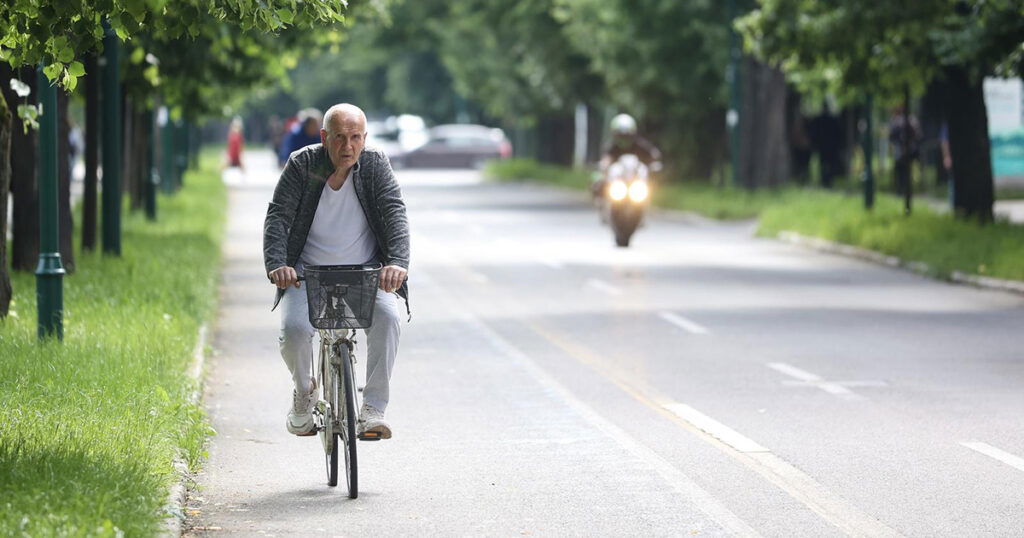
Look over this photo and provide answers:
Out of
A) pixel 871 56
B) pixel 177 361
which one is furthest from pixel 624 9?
pixel 177 361

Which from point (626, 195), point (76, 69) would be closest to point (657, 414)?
point (76, 69)

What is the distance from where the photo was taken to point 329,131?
8.34 metres

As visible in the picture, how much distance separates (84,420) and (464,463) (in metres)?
1.70

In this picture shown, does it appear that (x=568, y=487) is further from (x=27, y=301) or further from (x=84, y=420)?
(x=27, y=301)

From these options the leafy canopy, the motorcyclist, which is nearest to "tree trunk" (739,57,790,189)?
the motorcyclist

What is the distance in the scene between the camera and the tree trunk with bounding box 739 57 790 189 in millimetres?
36031

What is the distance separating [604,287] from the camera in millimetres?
19953

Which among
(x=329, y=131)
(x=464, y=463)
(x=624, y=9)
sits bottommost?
(x=464, y=463)

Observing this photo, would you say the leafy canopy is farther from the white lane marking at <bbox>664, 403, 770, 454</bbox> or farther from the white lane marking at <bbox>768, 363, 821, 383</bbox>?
the white lane marking at <bbox>768, 363, 821, 383</bbox>

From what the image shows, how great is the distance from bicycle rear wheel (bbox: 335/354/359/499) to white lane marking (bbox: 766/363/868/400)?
415 cm

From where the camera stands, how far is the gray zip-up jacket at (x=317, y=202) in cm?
833

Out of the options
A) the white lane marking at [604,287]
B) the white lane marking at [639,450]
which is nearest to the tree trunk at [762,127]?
the white lane marking at [604,287]

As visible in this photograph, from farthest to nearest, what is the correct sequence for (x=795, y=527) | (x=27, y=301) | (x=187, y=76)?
(x=187, y=76)
(x=27, y=301)
(x=795, y=527)

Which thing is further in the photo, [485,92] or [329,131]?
[485,92]
